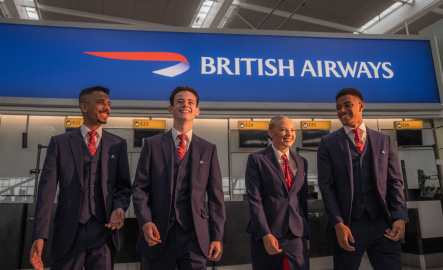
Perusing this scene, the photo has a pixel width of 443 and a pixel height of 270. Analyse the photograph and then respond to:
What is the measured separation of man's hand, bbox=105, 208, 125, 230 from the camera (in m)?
1.86

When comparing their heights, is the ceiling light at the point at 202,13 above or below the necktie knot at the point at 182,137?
above

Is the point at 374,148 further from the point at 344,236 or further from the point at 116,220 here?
the point at 116,220

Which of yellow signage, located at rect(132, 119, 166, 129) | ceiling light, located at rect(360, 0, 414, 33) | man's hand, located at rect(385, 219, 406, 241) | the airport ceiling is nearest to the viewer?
man's hand, located at rect(385, 219, 406, 241)

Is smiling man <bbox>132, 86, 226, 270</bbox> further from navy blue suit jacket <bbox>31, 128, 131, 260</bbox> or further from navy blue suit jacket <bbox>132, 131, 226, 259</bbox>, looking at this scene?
navy blue suit jacket <bbox>31, 128, 131, 260</bbox>

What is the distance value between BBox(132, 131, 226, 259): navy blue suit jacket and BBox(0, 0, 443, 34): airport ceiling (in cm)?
889

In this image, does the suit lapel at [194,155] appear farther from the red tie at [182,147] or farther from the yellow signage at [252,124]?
the yellow signage at [252,124]

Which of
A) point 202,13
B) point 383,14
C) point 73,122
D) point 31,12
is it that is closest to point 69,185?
point 73,122

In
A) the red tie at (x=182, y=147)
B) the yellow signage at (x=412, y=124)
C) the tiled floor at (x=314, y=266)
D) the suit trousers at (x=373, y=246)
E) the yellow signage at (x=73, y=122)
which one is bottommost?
the tiled floor at (x=314, y=266)

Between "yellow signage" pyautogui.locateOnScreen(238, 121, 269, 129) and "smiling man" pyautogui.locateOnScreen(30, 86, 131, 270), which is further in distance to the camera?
"yellow signage" pyautogui.locateOnScreen(238, 121, 269, 129)

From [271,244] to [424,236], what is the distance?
3744 mm

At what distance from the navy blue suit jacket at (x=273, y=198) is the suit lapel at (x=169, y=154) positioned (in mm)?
611

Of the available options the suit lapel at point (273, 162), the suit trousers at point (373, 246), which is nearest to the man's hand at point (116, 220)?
the suit lapel at point (273, 162)

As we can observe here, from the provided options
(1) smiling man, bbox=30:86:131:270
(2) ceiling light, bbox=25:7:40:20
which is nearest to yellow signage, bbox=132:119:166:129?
(1) smiling man, bbox=30:86:131:270

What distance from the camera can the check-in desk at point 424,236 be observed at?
4523 millimetres
